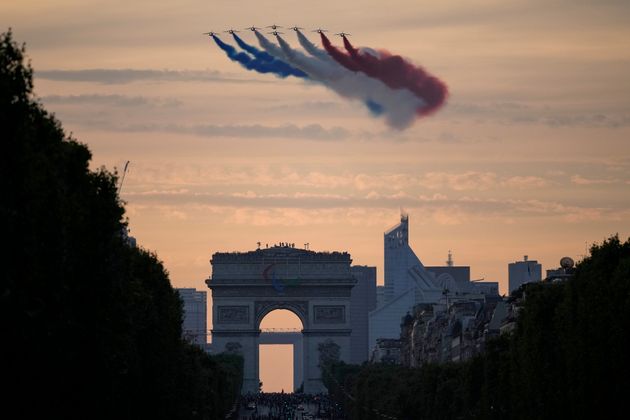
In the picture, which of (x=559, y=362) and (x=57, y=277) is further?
(x=559, y=362)

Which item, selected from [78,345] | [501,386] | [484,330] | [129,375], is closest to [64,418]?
[78,345]

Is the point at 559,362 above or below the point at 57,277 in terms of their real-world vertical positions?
above

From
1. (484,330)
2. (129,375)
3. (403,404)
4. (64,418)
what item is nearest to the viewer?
(64,418)

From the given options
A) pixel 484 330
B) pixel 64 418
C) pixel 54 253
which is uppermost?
pixel 484 330

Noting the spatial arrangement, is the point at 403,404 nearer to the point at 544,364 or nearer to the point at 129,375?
the point at 544,364

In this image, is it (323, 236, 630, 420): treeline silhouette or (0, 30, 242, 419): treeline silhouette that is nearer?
(0, 30, 242, 419): treeline silhouette
